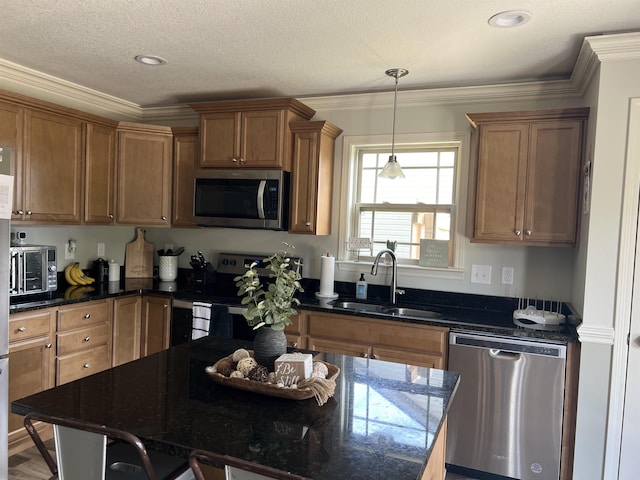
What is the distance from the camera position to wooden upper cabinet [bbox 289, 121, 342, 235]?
343cm

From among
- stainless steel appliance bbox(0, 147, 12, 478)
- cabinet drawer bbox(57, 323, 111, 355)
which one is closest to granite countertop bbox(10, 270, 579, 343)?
cabinet drawer bbox(57, 323, 111, 355)

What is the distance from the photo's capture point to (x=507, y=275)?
10.6 ft

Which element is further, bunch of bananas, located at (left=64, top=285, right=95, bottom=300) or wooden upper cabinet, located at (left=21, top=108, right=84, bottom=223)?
bunch of bananas, located at (left=64, top=285, right=95, bottom=300)

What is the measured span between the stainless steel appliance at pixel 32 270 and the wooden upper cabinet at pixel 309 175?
172 centimetres

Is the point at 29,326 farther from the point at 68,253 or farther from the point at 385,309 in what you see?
the point at 385,309

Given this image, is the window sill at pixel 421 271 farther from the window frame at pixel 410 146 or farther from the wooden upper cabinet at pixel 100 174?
the wooden upper cabinet at pixel 100 174

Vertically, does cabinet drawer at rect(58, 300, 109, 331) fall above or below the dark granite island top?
below

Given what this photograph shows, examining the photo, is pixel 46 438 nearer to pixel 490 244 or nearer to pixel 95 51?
pixel 95 51

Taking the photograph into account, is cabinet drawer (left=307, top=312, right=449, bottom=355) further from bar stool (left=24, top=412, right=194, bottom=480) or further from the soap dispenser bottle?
bar stool (left=24, top=412, right=194, bottom=480)

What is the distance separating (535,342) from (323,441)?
177 cm

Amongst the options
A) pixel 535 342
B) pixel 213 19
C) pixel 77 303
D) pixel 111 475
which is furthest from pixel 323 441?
pixel 77 303

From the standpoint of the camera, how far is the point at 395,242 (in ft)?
11.7

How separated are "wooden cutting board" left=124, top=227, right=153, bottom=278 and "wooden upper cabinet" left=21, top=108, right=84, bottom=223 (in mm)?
798

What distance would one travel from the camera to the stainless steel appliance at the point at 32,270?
9.98ft
